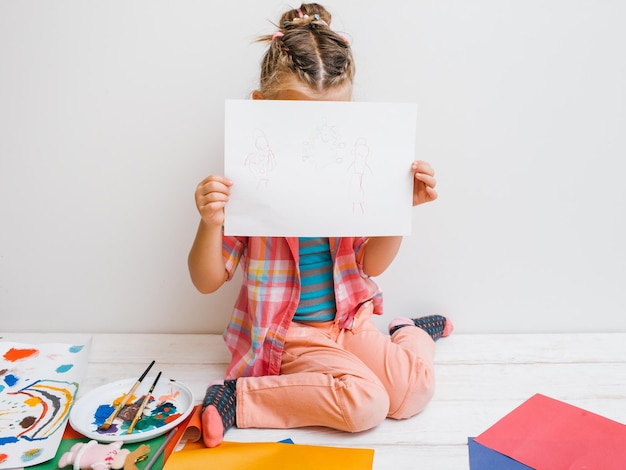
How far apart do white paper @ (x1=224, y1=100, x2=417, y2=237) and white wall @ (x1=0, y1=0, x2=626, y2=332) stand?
0.28 metres

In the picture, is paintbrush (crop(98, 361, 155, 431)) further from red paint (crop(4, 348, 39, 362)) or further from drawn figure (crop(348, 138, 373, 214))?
drawn figure (crop(348, 138, 373, 214))

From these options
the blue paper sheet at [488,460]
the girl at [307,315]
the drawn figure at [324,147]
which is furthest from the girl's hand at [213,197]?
the blue paper sheet at [488,460]

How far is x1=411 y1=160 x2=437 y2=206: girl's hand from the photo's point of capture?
91cm

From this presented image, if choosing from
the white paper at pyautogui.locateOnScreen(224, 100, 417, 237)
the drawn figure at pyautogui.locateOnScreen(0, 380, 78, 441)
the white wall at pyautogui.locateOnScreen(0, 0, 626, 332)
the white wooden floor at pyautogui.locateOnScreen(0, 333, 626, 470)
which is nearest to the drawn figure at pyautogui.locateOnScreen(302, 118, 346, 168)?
the white paper at pyautogui.locateOnScreen(224, 100, 417, 237)

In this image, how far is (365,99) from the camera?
1.16 m

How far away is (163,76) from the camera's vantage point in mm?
1140

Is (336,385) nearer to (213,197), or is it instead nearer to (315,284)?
(315,284)

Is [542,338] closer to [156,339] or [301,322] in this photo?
[301,322]

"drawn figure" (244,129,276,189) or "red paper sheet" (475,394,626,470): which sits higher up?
"drawn figure" (244,129,276,189)

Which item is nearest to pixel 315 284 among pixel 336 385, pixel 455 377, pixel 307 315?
pixel 307 315

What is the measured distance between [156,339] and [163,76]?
566 millimetres

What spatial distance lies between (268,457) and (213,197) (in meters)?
0.39

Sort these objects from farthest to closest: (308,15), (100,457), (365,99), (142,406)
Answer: (365,99), (308,15), (142,406), (100,457)

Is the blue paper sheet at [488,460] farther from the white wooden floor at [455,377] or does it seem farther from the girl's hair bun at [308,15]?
the girl's hair bun at [308,15]
